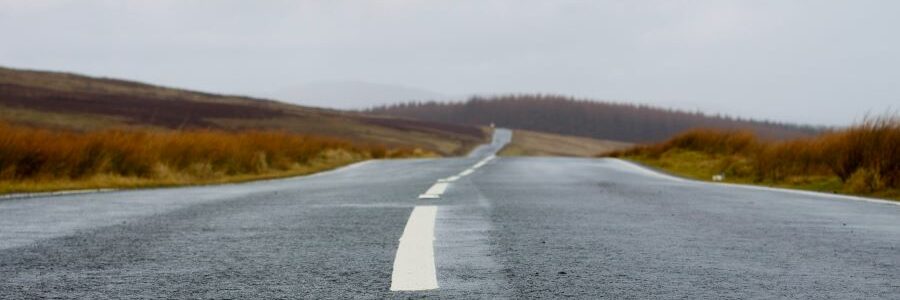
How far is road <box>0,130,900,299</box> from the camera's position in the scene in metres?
4.36

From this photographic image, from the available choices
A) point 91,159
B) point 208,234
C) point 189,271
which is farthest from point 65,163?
point 189,271

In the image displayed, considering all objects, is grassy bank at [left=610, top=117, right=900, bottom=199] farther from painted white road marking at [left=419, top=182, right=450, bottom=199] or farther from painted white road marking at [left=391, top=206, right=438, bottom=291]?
painted white road marking at [left=391, top=206, right=438, bottom=291]

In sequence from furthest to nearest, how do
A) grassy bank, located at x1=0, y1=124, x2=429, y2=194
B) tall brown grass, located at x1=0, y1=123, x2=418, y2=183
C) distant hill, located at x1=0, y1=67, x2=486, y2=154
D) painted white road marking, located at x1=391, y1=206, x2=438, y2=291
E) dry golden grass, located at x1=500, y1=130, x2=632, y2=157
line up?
dry golden grass, located at x1=500, y1=130, x2=632, y2=157 → distant hill, located at x1=0, y1=67, x2=486, y2=154 → tall brown grass, located at x1=0, y1=123, x2=418, y2=183 → grassy bank, located at x1=0, y1=124, x2=429, y2=194 → painted white road marking, located at x1=391, y1=206, x2=438, y2=291

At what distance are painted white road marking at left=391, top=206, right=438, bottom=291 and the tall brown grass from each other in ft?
35.6

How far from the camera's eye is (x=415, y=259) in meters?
5.19

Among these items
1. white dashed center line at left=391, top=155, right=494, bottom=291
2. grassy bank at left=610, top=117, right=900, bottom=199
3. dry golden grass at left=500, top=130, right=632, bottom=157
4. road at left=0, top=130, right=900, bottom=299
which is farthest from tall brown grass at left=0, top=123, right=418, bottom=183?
dry golden grass at left=500, top=130, right=632, bottom=157

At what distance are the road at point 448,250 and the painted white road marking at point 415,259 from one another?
1cm

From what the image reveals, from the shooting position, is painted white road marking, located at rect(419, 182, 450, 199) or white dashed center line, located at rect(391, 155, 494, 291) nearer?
white dashed center line, located at rect(391, 155, 494, 291)

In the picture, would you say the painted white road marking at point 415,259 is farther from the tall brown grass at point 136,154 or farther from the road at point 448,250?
the tall brown grass at point 136,154

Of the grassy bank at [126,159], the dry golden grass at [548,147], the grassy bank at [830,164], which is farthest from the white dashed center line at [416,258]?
the dry golden grass at [548,147]

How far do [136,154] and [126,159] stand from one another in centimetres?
34

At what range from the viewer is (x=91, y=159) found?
60.7 ft

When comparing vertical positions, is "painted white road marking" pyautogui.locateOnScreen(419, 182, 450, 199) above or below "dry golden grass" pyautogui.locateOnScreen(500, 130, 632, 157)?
above

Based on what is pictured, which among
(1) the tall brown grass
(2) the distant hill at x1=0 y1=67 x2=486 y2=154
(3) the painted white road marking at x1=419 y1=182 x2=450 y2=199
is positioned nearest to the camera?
(3) the painted white road marking at x1=419 y1=182 x2=450 y2=199
